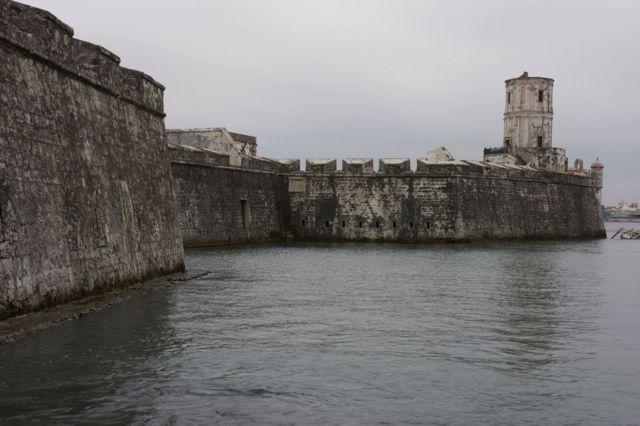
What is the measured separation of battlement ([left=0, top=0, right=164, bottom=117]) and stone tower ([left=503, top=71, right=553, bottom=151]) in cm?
3236

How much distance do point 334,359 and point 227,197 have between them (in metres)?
20.0

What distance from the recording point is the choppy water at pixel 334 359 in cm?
539

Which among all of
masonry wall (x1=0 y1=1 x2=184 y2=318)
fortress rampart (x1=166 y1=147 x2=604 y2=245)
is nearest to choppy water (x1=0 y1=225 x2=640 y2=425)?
masonry wall (x1=0 y1=1 x2=184 y2=318)

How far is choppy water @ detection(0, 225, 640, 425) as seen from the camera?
17.7ft

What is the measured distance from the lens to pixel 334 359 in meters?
7.05

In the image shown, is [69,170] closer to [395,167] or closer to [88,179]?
[88,179]

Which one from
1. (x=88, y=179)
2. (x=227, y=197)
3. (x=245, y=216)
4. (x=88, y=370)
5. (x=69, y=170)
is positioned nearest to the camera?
(x=88, y=370)

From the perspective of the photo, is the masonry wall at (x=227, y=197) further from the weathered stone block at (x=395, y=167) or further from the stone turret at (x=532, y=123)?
the stone turret at (x=532, y=123)

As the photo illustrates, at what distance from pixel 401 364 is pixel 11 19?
5664 mm

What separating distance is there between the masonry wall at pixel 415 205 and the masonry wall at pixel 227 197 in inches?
44.9

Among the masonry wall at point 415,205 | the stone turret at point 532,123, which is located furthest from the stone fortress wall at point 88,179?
the stone turret at point 532,123

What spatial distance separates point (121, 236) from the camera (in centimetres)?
1115

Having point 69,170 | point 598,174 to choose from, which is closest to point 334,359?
point 69,170

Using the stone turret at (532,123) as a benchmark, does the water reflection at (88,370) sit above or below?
below
